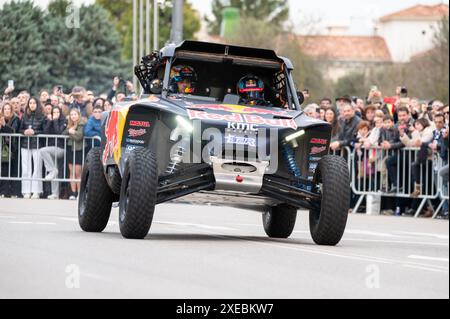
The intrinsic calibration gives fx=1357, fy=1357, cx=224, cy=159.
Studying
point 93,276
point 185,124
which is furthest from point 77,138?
point 93,276

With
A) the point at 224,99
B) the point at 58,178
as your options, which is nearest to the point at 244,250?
the point at 224,99

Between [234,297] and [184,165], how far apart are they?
5266 millimetres

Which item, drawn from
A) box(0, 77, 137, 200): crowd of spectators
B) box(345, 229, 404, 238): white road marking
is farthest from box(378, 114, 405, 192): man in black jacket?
box(345, 229, 404, 238): white road marking

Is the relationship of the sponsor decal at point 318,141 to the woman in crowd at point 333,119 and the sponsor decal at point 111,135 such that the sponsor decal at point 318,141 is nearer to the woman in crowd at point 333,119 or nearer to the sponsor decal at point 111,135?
the sponsor decal at point 111,135

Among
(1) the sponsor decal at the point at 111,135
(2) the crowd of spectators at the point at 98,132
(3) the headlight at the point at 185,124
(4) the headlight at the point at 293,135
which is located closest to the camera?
(3) the headlight at the point at 185,124

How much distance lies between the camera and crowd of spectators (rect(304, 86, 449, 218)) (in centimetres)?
2319

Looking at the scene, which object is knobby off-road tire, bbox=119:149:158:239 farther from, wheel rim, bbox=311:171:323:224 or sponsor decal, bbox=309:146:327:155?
sponsor decal, bbox=309:146:327:155

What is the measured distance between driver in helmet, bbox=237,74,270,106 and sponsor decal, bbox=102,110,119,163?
1.50 m

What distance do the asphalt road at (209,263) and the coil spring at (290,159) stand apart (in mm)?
798

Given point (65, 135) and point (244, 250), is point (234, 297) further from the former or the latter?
point (65, 135)

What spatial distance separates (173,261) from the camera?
11.6 meters

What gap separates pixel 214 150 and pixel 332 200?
132 centimetres

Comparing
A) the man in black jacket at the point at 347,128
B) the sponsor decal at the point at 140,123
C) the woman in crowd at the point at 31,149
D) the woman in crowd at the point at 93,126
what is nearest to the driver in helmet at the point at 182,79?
the sponsor decal at the point at 140,123

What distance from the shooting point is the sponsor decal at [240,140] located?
550 inches
